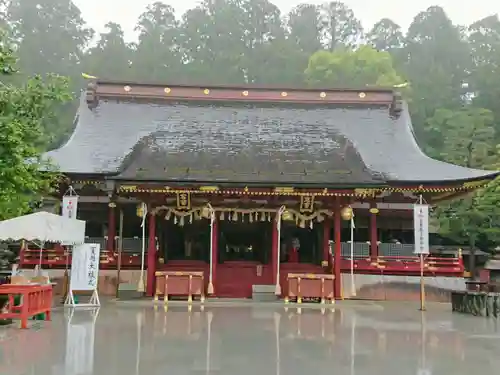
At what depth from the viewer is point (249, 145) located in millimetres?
20078

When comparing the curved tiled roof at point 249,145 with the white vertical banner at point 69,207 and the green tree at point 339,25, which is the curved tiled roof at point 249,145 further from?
the green tree at point 339,25

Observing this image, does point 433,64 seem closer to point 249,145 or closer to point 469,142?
point 469,142

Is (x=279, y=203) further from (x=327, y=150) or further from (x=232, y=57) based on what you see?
(x=232, y=57)

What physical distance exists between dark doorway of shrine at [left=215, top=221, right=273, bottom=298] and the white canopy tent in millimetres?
6800

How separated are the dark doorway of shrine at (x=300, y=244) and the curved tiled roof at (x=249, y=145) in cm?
247

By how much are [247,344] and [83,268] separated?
6.87 m

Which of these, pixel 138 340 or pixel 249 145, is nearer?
pixel 138 340

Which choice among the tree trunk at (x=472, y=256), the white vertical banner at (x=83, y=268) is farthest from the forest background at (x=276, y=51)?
the white vertical banner at (x=83, y=268)

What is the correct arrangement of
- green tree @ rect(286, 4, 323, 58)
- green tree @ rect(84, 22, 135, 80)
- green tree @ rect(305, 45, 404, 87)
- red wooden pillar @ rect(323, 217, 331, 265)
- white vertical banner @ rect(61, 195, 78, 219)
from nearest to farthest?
white vertical banner @ rect(61, 195, 78, 219), red wooden pillar @ rect(323, 217, 331, 265), green tree @ rect(305, 45, 404, 87), green tree @ rect(84, 22, 135, 80), green tree @ rect(286, 4, 323, 58)

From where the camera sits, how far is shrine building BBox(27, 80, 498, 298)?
57.1 ft

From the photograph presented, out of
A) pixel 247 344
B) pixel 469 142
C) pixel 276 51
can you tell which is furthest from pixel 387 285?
pixel 276 51

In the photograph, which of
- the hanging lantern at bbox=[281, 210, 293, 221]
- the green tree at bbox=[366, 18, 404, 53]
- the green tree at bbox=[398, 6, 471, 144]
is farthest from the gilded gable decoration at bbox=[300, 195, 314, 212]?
the green tree at bbox=[366, 18, 404, 53]

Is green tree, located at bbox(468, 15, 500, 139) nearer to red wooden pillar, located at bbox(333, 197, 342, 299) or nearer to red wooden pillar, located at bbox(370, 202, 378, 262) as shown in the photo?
red wooden pillar, located at bbox(370, 202, 378, 262)

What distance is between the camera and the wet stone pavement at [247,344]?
6414 millimetres
